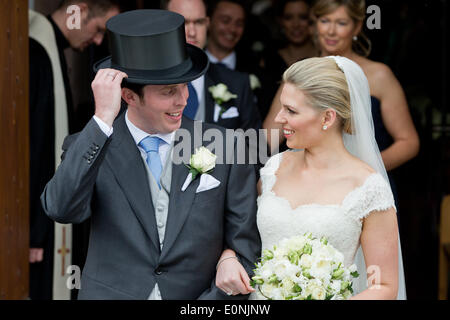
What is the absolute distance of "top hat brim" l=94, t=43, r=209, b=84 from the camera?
3.17 metres

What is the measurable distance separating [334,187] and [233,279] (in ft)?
2.04

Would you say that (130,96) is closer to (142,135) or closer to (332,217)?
(142,135)

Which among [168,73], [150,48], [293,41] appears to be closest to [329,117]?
[168,73]

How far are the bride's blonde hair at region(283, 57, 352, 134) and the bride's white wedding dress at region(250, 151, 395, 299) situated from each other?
0.36m

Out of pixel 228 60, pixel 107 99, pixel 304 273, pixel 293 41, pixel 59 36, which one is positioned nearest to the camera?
pixel 304 273

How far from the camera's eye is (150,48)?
10.6 feet

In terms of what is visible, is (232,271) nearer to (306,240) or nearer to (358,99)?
(306,240)

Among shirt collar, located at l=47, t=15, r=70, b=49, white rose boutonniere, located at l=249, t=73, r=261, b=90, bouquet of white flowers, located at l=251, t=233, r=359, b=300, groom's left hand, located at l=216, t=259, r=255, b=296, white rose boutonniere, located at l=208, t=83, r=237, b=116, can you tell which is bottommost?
groom's left hand, located at l=216, t=259, r=255, b=296

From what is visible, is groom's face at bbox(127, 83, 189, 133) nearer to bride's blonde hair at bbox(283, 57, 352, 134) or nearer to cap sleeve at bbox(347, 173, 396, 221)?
bride's blonde hair at bbox(283, 57, 352, 134)

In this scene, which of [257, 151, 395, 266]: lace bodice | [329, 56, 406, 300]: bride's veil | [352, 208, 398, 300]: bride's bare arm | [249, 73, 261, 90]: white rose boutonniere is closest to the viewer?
[352, 208, 398, 300]: bride's bare arm

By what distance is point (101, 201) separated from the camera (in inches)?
126

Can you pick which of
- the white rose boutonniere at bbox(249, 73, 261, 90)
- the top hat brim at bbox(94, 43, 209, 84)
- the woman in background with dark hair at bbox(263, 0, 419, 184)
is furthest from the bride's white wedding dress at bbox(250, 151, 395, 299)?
the white rose boutonniere at bbox(249, 73, 261, 90)

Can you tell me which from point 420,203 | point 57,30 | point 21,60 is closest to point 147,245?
point 21,60

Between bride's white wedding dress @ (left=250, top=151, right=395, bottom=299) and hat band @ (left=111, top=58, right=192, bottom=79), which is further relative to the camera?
hat band @ (left=111, top=58, right=192, bottom=79)
